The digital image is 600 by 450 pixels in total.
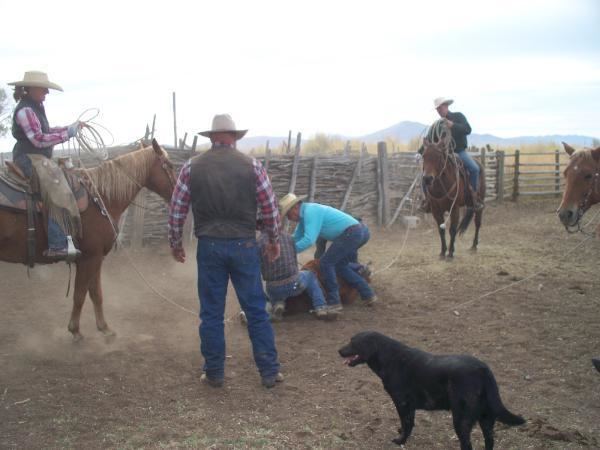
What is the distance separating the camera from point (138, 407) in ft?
14.1

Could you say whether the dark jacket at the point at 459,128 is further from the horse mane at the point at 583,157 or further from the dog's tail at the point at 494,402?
the dog's tail at the point at 494,402

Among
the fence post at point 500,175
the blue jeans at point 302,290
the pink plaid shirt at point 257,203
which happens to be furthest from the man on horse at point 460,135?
the fence post at point 500,175

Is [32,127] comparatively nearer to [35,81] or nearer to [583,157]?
[35,81]

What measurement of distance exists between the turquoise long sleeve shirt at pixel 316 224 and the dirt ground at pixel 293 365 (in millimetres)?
952

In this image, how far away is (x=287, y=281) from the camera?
6.26 metres

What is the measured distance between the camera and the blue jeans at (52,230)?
530 cm

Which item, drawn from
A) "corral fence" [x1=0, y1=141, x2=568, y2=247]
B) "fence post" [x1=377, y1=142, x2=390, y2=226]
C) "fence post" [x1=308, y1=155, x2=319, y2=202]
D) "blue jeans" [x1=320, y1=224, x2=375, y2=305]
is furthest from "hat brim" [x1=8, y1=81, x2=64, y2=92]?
"fence post" [x1=377, y1=142, x2=390, y2=226]

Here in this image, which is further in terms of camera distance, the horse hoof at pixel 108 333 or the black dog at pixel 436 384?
the horse hoof at pixel 108 333

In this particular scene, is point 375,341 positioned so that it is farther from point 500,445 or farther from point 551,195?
point 551,195

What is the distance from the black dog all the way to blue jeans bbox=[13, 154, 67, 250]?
2962mm

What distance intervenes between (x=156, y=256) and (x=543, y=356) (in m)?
7.29

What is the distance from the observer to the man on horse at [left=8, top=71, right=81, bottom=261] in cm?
523

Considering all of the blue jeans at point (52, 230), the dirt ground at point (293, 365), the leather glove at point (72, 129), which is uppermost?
the leather glove at point (72, 129)

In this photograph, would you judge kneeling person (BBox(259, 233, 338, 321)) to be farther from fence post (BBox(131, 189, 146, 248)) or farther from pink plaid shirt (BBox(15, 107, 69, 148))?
fence post (BBox(131, 189, 146, 248))
